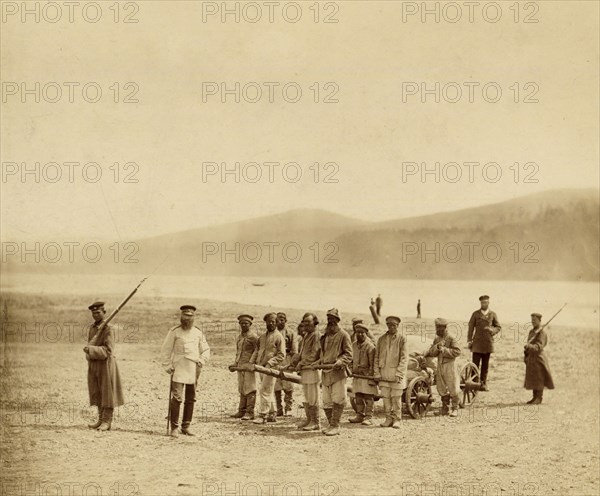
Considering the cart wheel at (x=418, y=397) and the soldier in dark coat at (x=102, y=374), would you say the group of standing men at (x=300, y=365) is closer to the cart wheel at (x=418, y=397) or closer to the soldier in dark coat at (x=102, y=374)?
the soldier in dark coat at (x=102, y=374)

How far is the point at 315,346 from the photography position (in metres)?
7.52

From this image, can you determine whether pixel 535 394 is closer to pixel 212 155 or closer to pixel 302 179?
pixel 302 179

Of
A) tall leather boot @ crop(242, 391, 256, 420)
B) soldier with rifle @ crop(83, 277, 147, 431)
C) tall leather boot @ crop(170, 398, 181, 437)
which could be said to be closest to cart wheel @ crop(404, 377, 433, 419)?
tall leather boot @ crop(242, 391, 256, 420)

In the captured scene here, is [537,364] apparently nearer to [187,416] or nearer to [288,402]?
[288,402]

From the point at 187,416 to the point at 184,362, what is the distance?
1.89 feet

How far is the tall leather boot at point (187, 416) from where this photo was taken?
7.12 metres

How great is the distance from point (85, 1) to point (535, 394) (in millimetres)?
7601

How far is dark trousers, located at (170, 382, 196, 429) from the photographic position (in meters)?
7.09

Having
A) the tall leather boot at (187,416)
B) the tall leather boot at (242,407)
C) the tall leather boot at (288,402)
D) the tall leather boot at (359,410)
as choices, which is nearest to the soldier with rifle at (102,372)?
the tall leather boot at (187,416)

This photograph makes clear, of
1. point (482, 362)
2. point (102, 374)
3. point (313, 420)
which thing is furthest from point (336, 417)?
point (482, 362)

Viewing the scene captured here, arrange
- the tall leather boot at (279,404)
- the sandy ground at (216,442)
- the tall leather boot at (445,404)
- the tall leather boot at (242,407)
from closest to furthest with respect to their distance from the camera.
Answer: the sandy ground at (216,442), the tall leather boot at (242,407), the tall leather boot at (279,404), the tall leather boot at (445,404)

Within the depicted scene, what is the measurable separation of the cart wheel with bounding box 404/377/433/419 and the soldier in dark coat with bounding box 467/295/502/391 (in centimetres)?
98

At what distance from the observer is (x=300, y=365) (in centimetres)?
755

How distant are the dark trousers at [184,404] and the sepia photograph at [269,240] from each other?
21 millimetres
